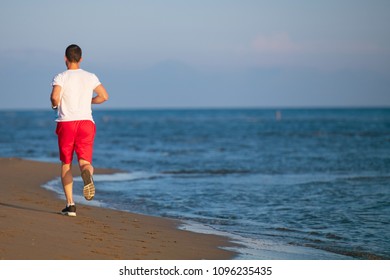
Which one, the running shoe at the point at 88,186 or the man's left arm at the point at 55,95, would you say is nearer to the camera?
the man's left arm at the point at 55,95

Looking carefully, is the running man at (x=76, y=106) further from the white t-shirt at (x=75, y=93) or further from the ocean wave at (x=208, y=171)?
the ocean wave at (x=208, y=171)

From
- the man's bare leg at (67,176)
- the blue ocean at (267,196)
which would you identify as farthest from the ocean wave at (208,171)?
the man's bare leg at (67,176)

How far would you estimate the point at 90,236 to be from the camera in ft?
21.7

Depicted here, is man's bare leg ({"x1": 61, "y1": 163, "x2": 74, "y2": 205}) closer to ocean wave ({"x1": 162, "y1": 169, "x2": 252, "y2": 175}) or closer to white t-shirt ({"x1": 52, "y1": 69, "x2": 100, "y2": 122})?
white t-shirt ({"x1": 52, "y1": 69, "x2": 100, "y2": 122})

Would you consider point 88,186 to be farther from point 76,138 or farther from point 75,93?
point 75,93

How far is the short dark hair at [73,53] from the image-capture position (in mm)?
7219

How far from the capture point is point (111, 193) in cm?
1184

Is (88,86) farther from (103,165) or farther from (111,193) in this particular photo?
(103,165)

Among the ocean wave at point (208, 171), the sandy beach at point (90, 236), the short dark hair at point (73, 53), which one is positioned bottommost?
the ocean wave at point (208, 171)

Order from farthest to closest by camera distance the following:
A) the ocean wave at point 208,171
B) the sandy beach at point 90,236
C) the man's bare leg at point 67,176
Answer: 1. the ocean wave at point 208,171
2. the man's bare leg at point 67,176
3. the sandy beach at point 90,236

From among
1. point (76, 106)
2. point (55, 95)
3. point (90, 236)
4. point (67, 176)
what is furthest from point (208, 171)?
point (90, 236)

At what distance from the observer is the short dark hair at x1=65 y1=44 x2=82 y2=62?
7.22 metres

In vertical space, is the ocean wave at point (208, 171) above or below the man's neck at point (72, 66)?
below
